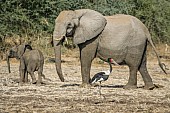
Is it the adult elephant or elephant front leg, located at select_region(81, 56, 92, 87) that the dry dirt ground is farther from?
the adult elephant

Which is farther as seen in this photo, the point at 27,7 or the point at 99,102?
the point at 27,7

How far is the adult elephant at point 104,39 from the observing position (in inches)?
576

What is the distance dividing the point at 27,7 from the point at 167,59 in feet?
30.1

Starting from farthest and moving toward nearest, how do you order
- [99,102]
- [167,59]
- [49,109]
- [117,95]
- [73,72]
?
[167,59]
[73,72]
[117,95]
[99,102]
[49,109]

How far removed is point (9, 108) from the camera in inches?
408

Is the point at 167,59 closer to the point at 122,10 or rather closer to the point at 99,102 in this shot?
the point at 122,10

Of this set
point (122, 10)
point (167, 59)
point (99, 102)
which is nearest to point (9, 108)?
point (99, 102)

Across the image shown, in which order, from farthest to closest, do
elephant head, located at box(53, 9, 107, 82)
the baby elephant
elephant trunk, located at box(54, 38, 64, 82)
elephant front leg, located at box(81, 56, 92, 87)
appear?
the baby elephant, elephant front leg, located at box(81, 56, 92, 87), elephant trunk, located at box(54, 38, 64, 82), elephant head, located at box(53, 9, 107, 82)

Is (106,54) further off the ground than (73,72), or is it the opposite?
(106,54)

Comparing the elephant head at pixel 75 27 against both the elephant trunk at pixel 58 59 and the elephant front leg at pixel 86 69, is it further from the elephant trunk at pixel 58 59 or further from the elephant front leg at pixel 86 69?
the elephant front leg at pixel 86 69

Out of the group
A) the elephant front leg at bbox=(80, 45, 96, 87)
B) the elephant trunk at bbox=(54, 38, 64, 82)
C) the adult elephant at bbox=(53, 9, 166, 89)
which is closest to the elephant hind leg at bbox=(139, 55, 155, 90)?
the adult elephant at bbox=(53, 9, 166, 89)

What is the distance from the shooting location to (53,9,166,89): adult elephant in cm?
1463

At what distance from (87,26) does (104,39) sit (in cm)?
56

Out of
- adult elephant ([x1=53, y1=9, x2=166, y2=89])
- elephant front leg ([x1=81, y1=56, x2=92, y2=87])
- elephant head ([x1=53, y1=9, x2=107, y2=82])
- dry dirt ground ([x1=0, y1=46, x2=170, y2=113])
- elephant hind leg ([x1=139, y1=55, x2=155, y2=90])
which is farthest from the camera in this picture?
elephant hind leg ([x1=139, y1=55, x2=155, y2=90])
